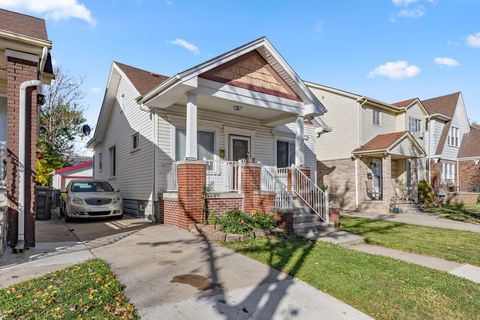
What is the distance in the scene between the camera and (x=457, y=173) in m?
24.8

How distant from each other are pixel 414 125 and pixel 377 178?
216 inches

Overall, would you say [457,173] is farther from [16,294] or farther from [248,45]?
[16,294]

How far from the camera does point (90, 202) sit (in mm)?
10359

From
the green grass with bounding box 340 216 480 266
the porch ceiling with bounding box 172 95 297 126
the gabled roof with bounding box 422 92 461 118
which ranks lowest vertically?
the green grass with bounding box 340 216 480 266

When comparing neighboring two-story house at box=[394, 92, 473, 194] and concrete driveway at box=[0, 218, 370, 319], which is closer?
concrete driveway at box=[0, 218, 370, 319]

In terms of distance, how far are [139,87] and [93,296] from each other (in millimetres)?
8774

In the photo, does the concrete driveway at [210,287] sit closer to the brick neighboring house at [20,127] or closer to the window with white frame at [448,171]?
the brick neighboring house at [20,127]

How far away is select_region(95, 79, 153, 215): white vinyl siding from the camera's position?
1096cm

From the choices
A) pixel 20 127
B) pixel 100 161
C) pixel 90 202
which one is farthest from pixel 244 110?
pixel 100 161

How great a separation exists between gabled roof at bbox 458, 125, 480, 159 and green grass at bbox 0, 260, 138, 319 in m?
27.6

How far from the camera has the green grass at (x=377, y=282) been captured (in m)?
3.81

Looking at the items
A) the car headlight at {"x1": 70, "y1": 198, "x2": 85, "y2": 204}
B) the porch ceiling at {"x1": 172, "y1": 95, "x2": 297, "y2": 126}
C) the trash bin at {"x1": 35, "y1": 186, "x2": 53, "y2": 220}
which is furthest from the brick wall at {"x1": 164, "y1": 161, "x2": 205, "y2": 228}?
the trash bin at {"x1": 35, "y1": 186, "x2": 53, "y2": 220}

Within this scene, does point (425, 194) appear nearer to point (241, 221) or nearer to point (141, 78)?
point (241, 221)

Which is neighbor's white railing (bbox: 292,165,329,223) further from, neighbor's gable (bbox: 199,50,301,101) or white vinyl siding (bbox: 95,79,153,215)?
white vinyl siding (bbox: 95,79,153,215)
